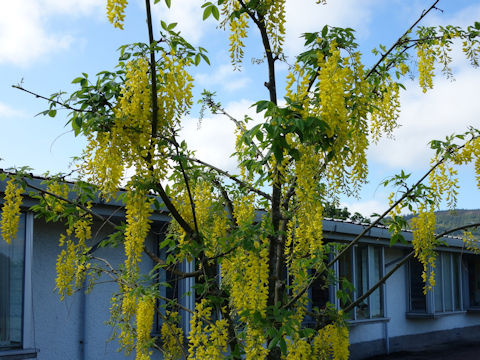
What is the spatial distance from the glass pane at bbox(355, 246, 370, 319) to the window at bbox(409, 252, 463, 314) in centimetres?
212

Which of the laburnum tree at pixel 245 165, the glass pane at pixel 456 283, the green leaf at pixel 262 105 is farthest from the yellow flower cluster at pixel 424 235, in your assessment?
the glass pane at pixel 456 283

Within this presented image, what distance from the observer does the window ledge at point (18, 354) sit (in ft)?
17.1

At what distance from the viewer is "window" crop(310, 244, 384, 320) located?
10.0 meters

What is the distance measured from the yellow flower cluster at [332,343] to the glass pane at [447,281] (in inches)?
361

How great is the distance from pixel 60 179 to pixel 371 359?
8.07 meters

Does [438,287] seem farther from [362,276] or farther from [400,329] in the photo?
[362,276]

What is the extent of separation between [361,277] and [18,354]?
6.73 m

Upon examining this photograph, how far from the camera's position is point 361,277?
1056cm

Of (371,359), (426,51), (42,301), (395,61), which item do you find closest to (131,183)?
(395,61)

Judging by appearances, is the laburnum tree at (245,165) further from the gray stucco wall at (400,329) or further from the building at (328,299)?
the gray stucco wall at (400,329)

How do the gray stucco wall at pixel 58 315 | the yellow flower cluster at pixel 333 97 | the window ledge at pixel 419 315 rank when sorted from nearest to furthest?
the yellow flower cluster at pixel 333 97, the gray stucco wall at pixel 58 315, the window ledge at pixel 419 315

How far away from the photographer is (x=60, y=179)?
3.89 meters

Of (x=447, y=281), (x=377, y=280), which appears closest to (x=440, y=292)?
(x=447, y=281)

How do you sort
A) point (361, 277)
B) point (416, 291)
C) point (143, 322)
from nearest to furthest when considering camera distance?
point (143, 322)
point (361, 277)
point (416, 291)
